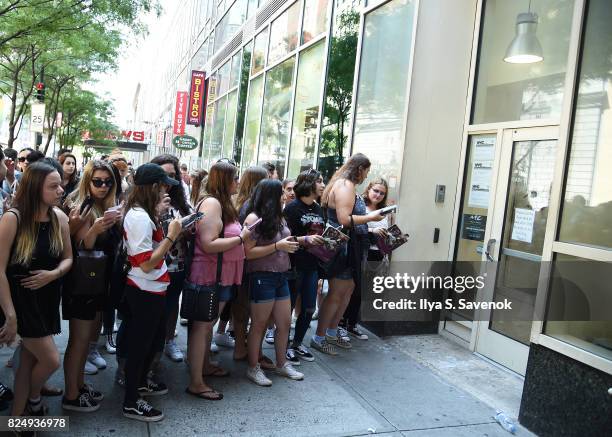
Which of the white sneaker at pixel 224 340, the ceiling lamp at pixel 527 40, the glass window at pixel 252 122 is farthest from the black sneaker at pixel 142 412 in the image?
the glass window at pixel 252 122

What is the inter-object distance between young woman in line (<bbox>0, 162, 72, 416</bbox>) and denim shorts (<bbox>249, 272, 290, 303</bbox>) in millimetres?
1451

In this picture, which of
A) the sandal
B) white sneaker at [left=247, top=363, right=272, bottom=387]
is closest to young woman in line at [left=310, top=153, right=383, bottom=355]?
white sneaker at [left=247, top=363, right=272, bottom=387]

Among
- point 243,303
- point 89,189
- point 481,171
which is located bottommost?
point 243,303

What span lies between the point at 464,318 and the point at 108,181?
13.1 ft

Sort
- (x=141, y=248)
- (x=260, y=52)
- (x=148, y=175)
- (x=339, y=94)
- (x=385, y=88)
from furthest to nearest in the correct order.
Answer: (x=260, y=52)
(x=339, y=94)
(x=385, y=88)
(x=148, y=175)
(x=141, y=248)

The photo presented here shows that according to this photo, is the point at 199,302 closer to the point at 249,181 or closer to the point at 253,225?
the point at 253,225

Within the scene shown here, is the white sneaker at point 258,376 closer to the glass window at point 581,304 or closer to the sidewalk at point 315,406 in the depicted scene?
the sidewalk at point 315,406

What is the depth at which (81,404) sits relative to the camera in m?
3.50

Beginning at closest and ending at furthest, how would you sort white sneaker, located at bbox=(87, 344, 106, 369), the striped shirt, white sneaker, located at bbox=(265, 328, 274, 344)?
1. the striped shirt
2. white sneaker, located at bbox=(87, 344, 106, 369)
3. white sneaker, located at bbox=(265, 328, 274, 344)

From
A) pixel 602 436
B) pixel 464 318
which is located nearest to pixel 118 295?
pixel 602 436

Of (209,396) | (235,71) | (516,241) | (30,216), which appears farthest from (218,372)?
Result: (235,71)

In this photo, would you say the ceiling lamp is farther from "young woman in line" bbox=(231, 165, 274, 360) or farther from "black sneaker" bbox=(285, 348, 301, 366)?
"black sneaker" bbox=(285, 348, 301, 366)

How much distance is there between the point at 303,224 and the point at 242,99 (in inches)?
400

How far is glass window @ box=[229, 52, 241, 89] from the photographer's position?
15.2 meters
